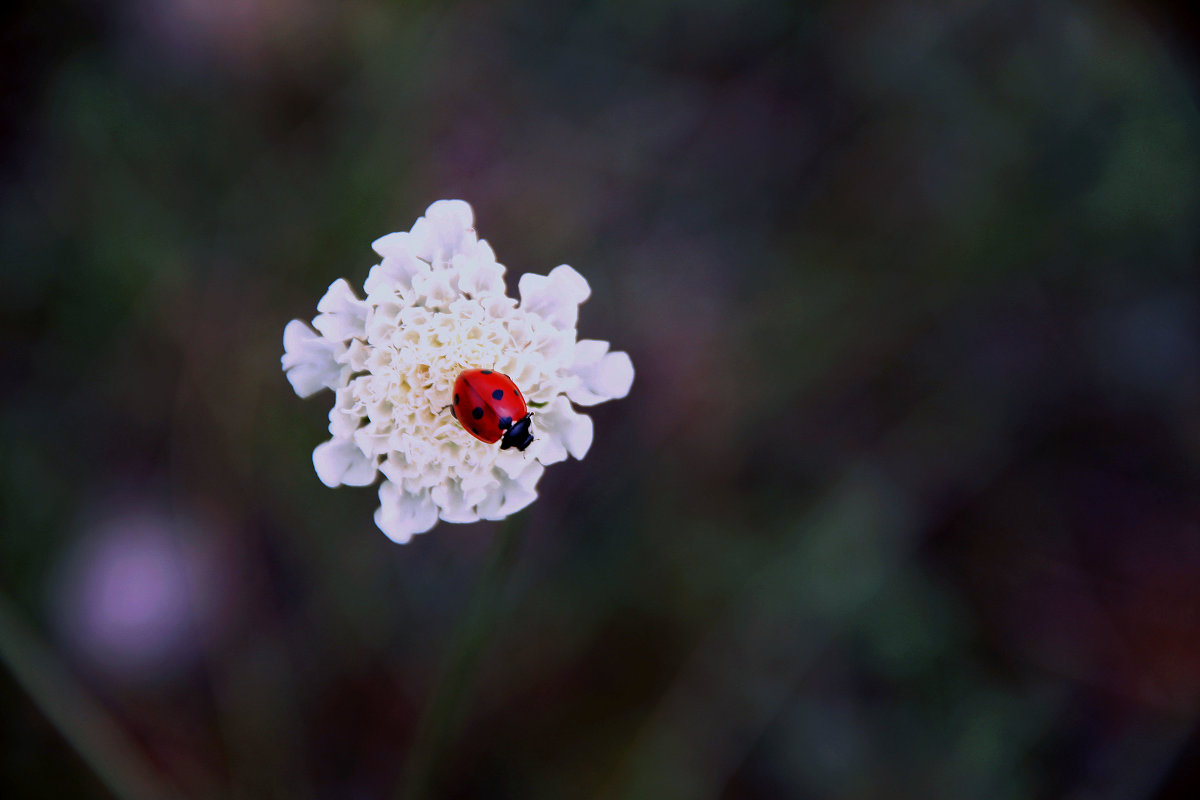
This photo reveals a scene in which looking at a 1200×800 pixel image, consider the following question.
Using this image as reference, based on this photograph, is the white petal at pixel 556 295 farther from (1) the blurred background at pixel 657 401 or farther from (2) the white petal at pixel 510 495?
(1) the blurred background at pixel 657 401

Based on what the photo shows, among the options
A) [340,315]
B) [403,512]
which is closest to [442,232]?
[340,315]

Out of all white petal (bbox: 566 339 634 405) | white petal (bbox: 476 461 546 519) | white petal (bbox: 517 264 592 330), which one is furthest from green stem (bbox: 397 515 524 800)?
white petal (bbox: 517 264 592 330)

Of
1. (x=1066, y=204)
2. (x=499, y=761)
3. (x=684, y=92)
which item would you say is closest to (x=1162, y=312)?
(x=1066, y=204)

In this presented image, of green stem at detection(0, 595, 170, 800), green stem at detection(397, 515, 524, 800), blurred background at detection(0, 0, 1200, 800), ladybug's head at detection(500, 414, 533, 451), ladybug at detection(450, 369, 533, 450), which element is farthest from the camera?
blurred background at detection(0, 0, 1200, 800)

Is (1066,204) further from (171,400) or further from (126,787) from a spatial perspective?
(126,787)

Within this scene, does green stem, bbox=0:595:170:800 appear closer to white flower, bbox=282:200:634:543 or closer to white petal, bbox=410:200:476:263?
white flower, bbox=282:200:634:543

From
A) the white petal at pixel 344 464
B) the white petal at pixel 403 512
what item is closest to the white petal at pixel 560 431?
the white petal at pixel 403 512
